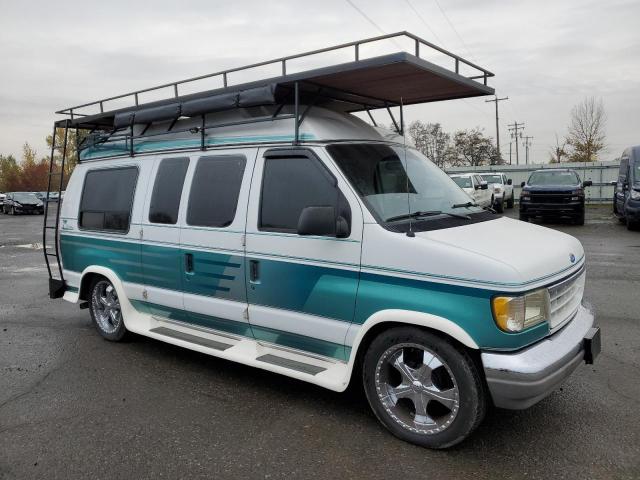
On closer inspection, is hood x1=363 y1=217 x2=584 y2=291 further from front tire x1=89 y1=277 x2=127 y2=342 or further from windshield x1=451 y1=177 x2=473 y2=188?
windshield x1=451 y1=177 x2=473 y2=188

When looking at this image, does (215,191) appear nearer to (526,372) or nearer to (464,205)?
(464,205)

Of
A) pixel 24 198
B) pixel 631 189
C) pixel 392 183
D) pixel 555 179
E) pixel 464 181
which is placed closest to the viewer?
pixel 392 183

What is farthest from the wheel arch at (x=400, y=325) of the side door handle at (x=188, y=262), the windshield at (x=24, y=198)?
the windshield at (x=24, y=198)

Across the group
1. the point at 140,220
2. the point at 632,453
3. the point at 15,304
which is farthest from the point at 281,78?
the point at 15,304

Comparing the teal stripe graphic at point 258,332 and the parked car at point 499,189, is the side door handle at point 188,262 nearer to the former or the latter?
the teal stripe graphic at point 258,332

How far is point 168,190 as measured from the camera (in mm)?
5066

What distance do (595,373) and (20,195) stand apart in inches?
1530

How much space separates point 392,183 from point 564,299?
57.2 inches

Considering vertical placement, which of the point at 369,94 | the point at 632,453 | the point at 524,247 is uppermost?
the point at 369,94

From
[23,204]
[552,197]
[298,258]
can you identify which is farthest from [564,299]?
[23,204]

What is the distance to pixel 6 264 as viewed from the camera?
12211mm

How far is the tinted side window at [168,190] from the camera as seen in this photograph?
4957 millimetres

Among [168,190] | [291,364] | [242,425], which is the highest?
[168,190]

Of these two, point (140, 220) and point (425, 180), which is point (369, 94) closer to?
point (425, 180)
